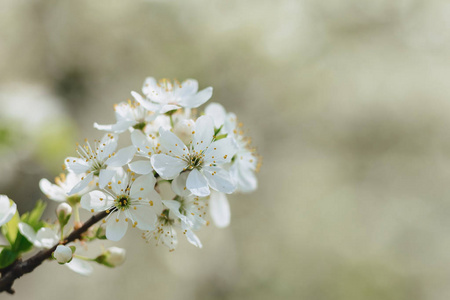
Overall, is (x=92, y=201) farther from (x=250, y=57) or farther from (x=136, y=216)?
(x=250, y=57)

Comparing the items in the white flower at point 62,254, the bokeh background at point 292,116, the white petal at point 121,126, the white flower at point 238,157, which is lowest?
the white flower at point 62,254

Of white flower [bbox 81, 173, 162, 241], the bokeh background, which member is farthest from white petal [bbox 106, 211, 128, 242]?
the bokeh background

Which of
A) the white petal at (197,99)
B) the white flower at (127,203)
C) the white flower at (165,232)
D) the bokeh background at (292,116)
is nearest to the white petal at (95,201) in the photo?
the white flower at (127,203)

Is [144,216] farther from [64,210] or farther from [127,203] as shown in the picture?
[64,210]

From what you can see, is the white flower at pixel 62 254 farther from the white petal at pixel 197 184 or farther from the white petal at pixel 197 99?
the white petal at pixel 197 99

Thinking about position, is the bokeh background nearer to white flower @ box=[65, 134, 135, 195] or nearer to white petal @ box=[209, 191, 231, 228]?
white petal @ box=[209, 191, 231, 228]
